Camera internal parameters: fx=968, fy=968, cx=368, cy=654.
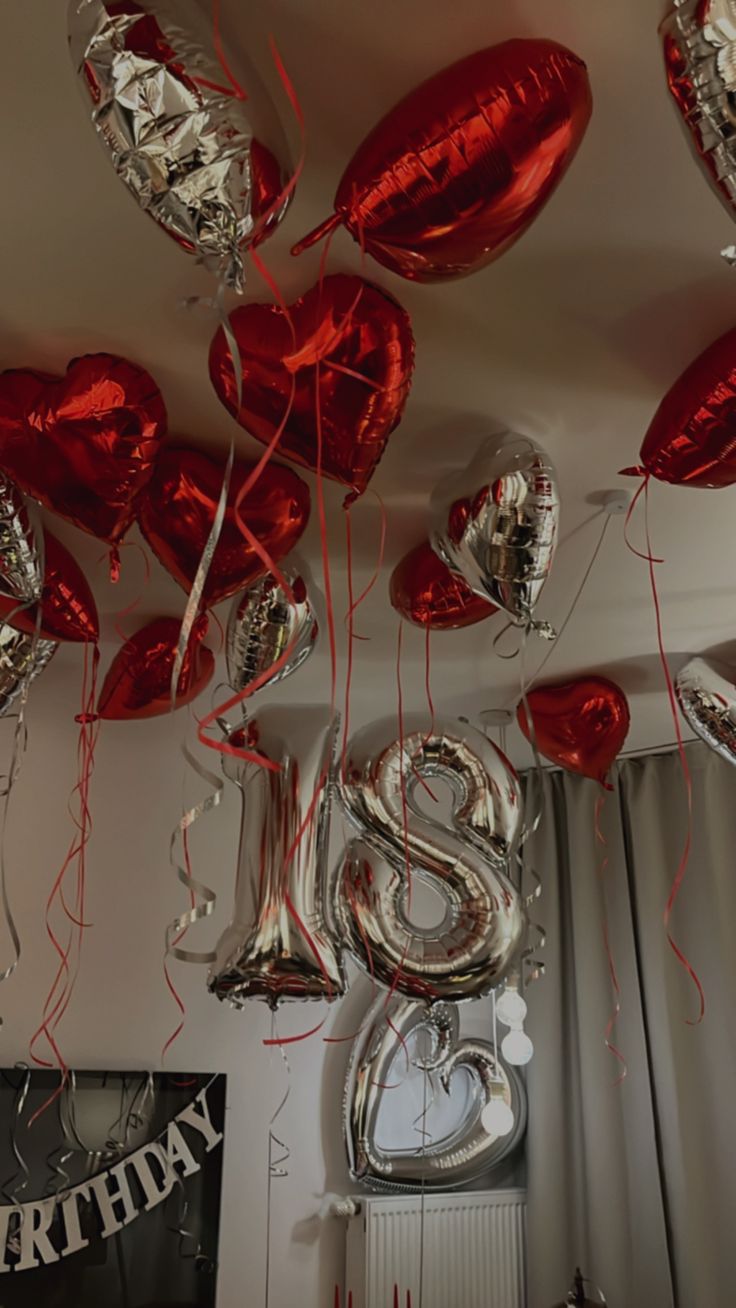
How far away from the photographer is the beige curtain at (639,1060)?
8.61ft

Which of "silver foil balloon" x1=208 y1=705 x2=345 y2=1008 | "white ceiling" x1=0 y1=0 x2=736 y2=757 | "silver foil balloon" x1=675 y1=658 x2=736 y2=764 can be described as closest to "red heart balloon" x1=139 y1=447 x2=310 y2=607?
"white ceiling" x1=0 y1=0 x2=736 y2=757

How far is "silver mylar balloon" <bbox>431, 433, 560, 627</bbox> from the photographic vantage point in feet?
4.57

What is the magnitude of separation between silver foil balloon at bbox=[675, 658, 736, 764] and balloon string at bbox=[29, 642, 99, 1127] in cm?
135

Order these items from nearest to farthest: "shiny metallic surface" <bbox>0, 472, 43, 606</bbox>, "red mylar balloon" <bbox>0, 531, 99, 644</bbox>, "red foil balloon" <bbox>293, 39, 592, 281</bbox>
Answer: "red foil balloon" <bbox>293, 39, 592, 281</bbox> → "shiny metallic surface" <bbox>0, 472, 43, 606</bbox> → "red mylar balloon" <bbox>0, 531, 99, 644</bbox>

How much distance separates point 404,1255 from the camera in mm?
2697

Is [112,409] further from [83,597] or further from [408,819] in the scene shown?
[408,819]

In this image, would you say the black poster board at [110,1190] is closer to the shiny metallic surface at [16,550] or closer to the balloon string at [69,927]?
the balloon string at [69,927]

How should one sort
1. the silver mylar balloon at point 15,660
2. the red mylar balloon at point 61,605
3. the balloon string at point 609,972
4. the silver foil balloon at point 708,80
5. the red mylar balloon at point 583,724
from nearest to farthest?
the silver foil balloon at point 708,80 < the red mylar balloon at point 61,605 < the silver mylar balloon at point 15,660 < the red mylar balloon at point 583,724 < the balloon string at point 609,972

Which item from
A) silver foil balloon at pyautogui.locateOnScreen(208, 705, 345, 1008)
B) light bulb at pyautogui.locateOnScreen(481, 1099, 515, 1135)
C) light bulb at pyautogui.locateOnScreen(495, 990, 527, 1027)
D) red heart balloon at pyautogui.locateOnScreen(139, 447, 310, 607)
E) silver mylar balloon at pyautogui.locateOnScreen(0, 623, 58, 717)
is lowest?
light bulb at pyautogui.locateOnScreen(481, 1099, 515, 1135)

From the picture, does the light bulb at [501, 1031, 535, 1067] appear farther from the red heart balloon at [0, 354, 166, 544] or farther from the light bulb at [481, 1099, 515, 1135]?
the red heart balloon at [0, 354, 166, 544]

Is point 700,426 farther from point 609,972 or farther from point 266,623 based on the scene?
point 609,972

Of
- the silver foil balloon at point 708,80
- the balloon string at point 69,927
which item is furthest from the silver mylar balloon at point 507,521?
the balloon string at point 69,927

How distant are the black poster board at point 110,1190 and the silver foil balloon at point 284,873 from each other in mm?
982

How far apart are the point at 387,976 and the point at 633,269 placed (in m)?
1.15
